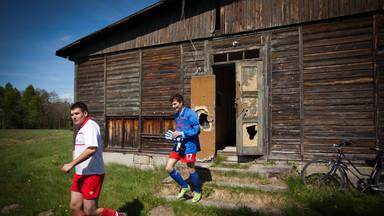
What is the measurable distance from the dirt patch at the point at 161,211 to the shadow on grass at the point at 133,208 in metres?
A: 0.26

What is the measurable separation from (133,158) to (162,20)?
17.1ft

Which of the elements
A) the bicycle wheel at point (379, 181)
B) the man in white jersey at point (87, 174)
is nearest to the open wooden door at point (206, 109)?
the bicycle wheel at point (379, 181)

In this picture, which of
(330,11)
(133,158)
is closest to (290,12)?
(330,11)

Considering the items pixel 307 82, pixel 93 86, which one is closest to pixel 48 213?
pixel 93 86

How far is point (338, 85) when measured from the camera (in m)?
5.46

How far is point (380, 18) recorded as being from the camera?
521 cm

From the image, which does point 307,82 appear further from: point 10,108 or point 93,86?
point 10,108

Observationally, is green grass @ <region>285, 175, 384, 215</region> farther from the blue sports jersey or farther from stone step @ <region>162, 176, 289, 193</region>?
the blue sports jersey

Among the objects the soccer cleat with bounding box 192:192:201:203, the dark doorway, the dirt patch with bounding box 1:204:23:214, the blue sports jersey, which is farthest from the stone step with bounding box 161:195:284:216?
the dark doorway

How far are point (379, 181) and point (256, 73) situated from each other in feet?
12.1

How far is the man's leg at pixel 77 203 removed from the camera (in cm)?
280

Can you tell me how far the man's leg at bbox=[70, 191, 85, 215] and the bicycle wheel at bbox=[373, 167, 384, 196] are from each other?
17.9 ft

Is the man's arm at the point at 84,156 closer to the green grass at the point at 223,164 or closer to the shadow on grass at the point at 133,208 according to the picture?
the shadow on grass at the point at 133,208

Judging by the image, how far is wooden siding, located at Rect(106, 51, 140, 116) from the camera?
803cm
